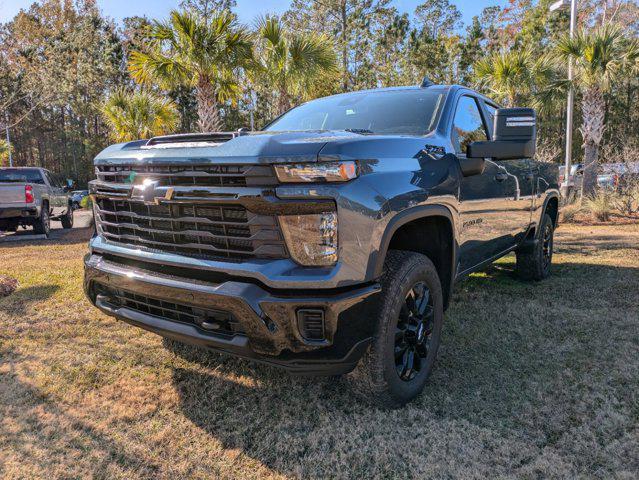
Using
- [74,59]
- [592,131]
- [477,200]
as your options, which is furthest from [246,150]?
[74,59]

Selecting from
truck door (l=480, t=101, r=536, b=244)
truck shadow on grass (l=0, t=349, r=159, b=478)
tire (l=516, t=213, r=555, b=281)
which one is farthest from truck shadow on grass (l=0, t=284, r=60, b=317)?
tire (l=516, t=213, r=555, b=281)

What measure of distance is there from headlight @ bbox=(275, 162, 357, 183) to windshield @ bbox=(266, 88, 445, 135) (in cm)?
97

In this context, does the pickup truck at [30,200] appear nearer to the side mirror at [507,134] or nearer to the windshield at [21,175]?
the windshield at [21,175]

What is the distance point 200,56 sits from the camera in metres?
10.5

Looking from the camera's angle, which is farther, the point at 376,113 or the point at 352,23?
the point at 352,23

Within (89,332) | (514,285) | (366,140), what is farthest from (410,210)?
(514,285)

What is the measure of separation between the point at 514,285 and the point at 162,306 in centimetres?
408

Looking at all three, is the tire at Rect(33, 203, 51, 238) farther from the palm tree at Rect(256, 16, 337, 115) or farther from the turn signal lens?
the palm tree at Rect(256, 16, 337, 115)

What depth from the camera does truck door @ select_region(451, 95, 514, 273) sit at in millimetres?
3258

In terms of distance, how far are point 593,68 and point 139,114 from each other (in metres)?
14.2

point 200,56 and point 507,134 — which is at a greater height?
point 200,56

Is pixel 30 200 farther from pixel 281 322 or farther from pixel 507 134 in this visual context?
pixel 507 134

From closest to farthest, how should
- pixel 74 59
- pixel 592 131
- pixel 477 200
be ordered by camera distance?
pixel 477 200 < pixel 592 131 < pixel 74 59

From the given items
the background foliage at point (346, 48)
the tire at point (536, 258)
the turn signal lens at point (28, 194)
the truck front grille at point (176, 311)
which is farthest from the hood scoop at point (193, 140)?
the background foliage at point (346, 48)
